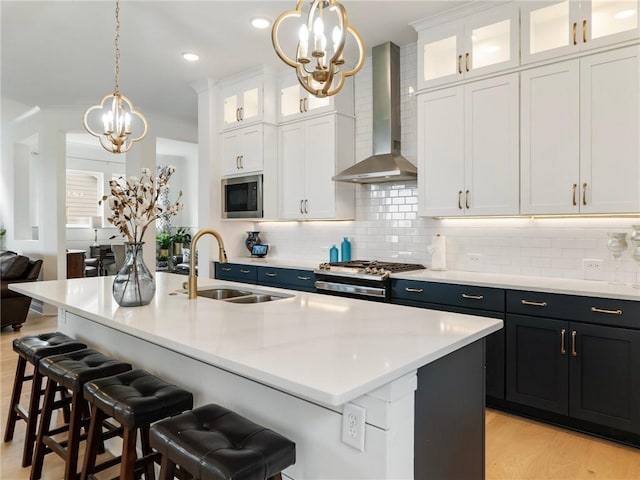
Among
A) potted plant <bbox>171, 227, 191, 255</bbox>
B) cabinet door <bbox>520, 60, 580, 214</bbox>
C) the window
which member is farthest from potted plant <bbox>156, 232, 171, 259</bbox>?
cabinet door <bbox>520, 60, 580, 214</bbox>

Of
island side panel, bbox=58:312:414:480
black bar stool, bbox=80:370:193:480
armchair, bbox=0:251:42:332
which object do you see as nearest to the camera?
island side panel, bbox=58:312:414:480

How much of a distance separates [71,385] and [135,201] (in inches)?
35.2

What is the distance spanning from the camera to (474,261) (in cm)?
358

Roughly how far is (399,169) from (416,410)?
8.15 ft

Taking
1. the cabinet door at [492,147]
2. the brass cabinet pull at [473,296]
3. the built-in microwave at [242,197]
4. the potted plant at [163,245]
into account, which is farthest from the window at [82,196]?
the brass cabinet pull at [473,296]

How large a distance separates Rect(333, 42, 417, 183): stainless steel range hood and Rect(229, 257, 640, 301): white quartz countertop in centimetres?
94

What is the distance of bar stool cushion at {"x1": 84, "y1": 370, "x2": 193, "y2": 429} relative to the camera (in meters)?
1.59

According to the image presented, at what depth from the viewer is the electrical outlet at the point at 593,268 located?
2978mm

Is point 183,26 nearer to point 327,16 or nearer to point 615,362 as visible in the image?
point 327,16

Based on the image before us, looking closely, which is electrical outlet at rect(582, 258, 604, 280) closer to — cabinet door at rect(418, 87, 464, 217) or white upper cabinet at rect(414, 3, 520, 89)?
cabinet door at rect(418, 87, 464, 217)

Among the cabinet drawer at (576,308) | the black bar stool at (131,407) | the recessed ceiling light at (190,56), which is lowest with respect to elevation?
the black bar stool at (131,407)

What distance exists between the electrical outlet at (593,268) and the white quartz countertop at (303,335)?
173 centimetres

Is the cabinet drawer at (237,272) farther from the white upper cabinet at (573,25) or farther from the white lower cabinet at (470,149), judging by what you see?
the white upper cabinet at (573,25)

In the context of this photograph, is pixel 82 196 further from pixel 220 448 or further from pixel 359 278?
pixel 220 448
